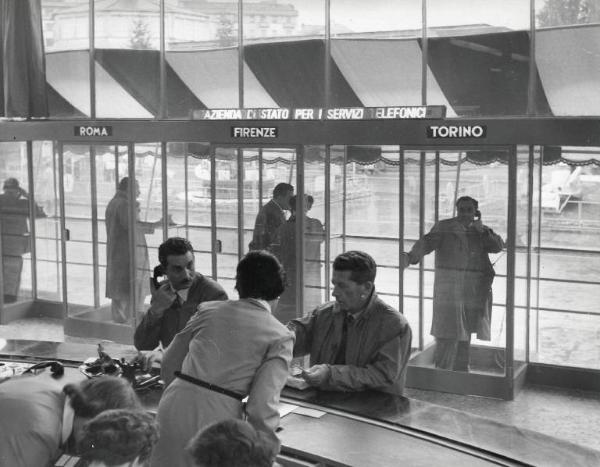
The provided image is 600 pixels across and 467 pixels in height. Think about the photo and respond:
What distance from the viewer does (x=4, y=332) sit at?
10.8 m

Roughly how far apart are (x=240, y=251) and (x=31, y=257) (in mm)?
3208

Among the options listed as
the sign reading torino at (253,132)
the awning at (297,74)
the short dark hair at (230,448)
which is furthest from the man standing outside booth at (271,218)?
the short dark hair at (230,448)

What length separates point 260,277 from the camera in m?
3.90

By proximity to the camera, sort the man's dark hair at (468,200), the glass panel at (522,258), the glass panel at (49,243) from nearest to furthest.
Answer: the glass panel at (522,258) < the man's dark hair at (468,200) < the glass panel at (49,243)

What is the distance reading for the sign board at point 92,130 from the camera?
1002 centimetres

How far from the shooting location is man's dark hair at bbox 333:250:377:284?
15.4 ft

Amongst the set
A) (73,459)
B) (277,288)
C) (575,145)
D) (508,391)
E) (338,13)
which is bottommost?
(508,391)

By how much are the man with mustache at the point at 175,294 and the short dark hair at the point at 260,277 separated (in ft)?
4.78

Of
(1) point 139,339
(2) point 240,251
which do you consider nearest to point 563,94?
(2) point 240,251

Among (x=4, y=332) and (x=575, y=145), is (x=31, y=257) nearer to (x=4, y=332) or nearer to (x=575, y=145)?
(x=4, y=332)

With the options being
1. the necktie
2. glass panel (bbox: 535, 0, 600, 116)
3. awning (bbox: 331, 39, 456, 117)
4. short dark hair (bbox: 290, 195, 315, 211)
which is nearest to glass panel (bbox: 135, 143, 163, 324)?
short dark hair (bbox: 290, 195, 315, 211)

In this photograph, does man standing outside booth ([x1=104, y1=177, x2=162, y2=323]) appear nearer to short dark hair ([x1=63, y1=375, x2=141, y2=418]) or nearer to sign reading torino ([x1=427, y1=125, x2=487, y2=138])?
sign reading torino ([x1=427, y1=125, x2=487, y2=138])

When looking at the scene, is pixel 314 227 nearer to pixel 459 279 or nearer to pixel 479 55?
pixel 459 279

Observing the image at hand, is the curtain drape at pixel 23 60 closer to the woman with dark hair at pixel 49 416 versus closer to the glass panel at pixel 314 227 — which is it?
the glass panel at pixel 314 227
